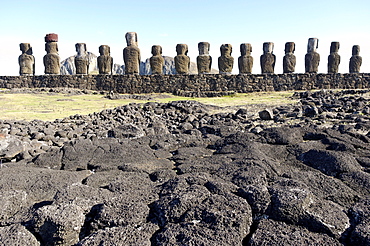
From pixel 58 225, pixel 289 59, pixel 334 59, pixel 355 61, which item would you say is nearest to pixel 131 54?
pixel 289 59

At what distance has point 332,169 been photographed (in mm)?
3967

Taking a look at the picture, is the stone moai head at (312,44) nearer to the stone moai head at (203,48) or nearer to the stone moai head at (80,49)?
the stone moai head at (203,48)

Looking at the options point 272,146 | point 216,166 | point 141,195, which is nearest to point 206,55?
point 272,146

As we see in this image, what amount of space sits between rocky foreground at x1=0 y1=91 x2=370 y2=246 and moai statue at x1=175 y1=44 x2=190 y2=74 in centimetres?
1212

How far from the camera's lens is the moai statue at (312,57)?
17.9 m

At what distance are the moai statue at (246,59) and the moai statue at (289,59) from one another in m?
1.99

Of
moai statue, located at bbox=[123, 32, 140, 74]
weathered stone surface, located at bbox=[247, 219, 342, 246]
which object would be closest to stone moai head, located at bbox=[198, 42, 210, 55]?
moai statue, located at bbox=[123, 32, 140, 74]

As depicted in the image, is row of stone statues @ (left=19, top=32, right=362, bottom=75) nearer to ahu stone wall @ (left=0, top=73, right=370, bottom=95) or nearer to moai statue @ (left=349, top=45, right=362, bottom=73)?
moai statue @ (left=349, top=45, right=362, bottom=73)

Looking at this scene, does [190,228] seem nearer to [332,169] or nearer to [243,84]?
[332,169]

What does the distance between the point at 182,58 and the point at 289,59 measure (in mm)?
6141

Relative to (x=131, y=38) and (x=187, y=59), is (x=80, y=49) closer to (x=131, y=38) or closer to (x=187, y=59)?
(x=131, y=38)

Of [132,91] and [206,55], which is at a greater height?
[206,55]

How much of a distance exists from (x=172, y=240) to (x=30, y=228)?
1209 millimetres

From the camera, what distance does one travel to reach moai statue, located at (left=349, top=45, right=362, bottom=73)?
18.0m
